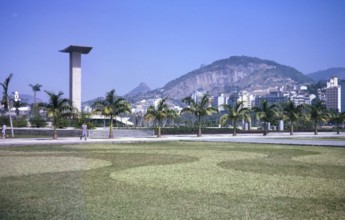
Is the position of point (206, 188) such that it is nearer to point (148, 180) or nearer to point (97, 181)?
point (148, 180)

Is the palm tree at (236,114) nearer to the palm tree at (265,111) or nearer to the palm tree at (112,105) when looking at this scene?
the palm tree at (265,111)

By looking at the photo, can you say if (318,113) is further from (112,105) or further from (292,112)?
(112,105)

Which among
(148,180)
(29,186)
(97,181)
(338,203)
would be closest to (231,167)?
(148,180)

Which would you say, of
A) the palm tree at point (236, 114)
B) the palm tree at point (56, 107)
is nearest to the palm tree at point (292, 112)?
the palm tree at point (236, 114)

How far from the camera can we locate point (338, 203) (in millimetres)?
9570

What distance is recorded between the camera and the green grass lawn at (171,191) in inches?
339

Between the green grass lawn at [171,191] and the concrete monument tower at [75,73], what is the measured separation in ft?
210

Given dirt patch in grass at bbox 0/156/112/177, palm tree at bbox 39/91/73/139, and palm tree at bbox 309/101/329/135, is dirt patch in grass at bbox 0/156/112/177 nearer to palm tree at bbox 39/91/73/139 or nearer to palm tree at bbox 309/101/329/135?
palm tree at bbox 39/91/73/139

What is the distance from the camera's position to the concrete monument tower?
7944cm

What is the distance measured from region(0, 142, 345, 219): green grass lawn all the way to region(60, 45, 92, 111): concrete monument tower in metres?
64.0

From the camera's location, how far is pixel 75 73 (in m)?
80.9

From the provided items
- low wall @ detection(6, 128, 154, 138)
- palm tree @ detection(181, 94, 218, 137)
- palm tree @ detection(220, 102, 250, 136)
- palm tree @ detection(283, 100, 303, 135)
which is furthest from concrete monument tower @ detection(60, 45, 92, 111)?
palm tree @ detection(283, 100, 303, 135)

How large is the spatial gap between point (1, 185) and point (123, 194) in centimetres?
388

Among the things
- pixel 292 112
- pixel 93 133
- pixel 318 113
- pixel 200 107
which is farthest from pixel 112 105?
pixel 318 113
